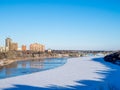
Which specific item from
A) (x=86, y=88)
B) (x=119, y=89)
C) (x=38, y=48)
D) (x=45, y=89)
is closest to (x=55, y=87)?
(x=45, y=89)

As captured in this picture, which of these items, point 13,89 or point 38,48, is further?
point 38,48

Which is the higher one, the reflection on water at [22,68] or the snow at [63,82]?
the snow at [63,82]

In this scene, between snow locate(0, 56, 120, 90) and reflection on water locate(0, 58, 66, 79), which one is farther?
reflection on water locate(0, 58, 66, 79)

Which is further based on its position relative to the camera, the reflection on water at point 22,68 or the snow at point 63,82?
the reflection on water at point 22,68

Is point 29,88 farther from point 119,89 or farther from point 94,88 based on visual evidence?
point 119,89

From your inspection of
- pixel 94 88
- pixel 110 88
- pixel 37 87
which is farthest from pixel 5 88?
pixel 110 88

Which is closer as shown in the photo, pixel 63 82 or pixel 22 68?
pixel 63 82

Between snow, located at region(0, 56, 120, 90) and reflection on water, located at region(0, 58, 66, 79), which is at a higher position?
snow, located at region(0, 56, 120, 90)

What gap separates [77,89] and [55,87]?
2.64ft

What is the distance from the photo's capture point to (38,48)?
103 m

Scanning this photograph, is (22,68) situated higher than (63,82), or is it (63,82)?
(63,82)

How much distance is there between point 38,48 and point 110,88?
96.1m

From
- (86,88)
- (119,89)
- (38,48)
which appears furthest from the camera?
(38,48)

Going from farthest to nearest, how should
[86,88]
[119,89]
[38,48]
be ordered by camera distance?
[38,48], [86,88], [119,89]
